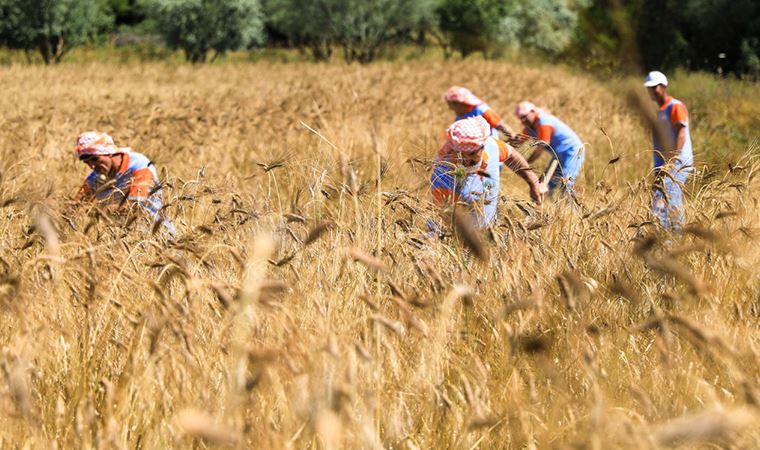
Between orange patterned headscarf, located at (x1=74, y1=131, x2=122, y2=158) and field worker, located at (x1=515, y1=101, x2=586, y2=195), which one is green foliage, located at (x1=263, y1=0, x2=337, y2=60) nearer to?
field worker, located at (x1=515, y1=101, x2=586, y2=195)

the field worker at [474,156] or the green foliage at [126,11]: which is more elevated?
the field worker at [474,156]

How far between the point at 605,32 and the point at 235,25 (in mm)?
15122

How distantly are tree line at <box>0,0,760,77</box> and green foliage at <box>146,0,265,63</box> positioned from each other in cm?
4

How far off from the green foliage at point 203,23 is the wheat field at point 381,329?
3477cm

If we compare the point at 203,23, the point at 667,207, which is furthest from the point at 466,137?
the point at 203,23

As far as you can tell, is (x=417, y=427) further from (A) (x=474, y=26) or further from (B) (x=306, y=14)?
(A) (x=474, y=26)

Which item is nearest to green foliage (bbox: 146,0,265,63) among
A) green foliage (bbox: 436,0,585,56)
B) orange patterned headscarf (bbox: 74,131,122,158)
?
green foliage (bbox: 436,0,585,56)

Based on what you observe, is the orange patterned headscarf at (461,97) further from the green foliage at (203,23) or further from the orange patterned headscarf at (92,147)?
the green foliage at (203,23)

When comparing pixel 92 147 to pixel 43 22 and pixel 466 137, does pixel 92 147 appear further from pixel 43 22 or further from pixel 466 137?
pixel 43 22

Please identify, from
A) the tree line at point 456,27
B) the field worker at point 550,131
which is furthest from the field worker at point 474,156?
the tree line at point 456,27

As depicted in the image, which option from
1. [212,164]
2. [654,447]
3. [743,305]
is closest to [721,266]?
[743,305]

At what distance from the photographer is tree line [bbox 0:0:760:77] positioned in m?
30.1

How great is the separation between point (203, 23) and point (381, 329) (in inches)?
1482

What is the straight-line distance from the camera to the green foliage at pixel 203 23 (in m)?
38.3
